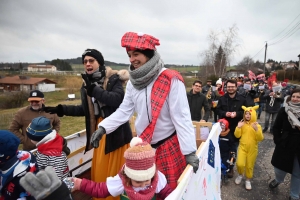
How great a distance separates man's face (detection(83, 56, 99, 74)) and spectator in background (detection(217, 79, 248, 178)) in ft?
9.31

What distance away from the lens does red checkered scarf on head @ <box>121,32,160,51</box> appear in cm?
159

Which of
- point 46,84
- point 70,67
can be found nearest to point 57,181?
point 46,84

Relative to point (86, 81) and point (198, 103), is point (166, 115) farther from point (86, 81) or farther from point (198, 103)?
point (198, 103)

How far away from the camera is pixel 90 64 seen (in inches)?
84.8

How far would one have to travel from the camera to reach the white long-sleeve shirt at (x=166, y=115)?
1.65 meters

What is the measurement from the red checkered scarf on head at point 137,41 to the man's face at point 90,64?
2.09ft

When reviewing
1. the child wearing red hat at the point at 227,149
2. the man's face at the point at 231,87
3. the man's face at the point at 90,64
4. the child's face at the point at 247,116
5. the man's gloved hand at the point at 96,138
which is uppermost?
the man's face at the point at 90,64

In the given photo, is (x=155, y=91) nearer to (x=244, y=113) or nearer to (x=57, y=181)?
(x=57, y=181)

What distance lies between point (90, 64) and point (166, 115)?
1015 millimetres

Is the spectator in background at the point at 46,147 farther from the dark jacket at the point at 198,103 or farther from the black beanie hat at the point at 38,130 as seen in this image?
the dark jacket at the point at 198,103

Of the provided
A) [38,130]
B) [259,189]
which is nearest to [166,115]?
[38,130]

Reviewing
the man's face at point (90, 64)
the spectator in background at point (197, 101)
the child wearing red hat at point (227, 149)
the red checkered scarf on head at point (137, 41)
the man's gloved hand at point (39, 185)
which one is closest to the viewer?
the man's gloved hand at point (39, 185)

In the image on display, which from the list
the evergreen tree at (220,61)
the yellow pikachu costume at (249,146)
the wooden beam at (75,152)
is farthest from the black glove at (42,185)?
the evergreen tree at (220,61)

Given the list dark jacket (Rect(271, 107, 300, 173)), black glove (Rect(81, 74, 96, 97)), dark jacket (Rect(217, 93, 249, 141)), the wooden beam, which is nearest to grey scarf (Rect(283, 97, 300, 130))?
dark jacket (Rect(271, 107, 300, 173))
